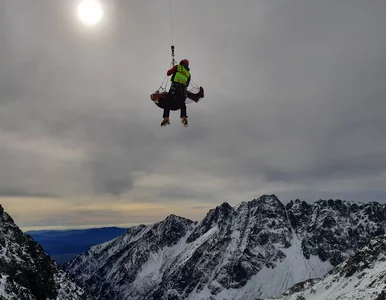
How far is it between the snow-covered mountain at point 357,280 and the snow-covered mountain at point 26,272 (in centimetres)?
8761

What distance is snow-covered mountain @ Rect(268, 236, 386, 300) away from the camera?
120 meters

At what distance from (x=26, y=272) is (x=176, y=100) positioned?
218ft

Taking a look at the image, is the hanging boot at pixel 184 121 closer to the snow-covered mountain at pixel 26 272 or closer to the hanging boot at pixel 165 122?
the hanging boot at pixel 165 122

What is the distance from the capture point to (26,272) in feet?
273

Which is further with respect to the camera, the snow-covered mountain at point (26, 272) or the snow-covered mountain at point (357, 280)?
the snow-covered mountain at point (357, 280)

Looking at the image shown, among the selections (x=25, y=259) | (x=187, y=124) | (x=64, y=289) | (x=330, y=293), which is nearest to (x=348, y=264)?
(x=330, y=293)

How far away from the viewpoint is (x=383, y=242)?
14188 cm

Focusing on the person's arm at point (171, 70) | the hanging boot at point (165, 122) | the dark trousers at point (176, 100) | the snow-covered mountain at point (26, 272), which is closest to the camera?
the person's arm at point (171, 70)

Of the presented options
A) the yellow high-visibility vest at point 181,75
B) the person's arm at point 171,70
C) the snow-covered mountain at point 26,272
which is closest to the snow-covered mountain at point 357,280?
the snow-covered mountain at point 26,272

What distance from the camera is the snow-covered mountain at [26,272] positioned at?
7300cm

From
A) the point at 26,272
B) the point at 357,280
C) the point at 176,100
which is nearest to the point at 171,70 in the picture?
the point at 176,100

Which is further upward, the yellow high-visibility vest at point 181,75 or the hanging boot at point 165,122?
the yellow high-visibility vest at point 181,75

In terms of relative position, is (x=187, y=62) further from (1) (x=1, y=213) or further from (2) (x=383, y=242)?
(2) (x=383, y=242)

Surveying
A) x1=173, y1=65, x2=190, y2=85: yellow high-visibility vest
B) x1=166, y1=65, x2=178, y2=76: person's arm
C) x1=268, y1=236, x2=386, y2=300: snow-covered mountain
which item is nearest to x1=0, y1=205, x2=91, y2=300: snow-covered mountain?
x1=166, y1=65, x2=178, y2=76: person's arm
